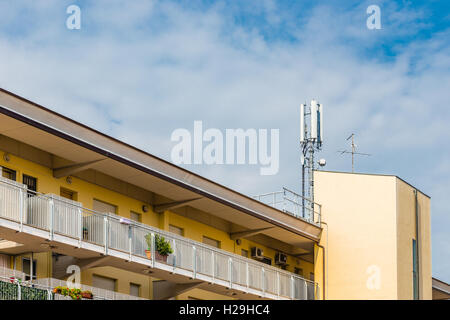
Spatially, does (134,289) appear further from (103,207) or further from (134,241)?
(134,241)

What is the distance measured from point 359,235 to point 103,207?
1378 centimetres

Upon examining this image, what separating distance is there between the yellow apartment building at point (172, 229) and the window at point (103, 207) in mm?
35

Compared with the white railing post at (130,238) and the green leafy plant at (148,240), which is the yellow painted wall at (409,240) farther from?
the white railing post at (130,238)

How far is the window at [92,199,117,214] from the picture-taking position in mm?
34091

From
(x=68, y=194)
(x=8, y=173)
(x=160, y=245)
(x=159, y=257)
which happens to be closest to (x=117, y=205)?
(x=68, y=194)

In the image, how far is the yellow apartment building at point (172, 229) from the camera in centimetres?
2930

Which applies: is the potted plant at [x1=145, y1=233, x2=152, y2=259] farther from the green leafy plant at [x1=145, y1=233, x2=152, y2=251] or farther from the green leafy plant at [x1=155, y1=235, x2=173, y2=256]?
the green leafy plant at [x1=155, y1=235, x2=173, y2=256]

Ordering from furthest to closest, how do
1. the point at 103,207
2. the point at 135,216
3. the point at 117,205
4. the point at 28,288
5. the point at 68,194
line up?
the point at 135,216
the point at 117,205
the point at 103,207
the point at 68,194
the point at 28,288

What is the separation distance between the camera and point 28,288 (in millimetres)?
26938

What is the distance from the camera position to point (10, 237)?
1102 inches

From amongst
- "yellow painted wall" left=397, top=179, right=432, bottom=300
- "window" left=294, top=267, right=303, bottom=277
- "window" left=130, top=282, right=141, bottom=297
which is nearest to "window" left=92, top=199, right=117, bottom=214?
"window" left=130, top=282, right=141, bottom=297
